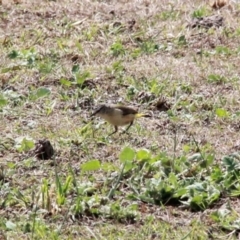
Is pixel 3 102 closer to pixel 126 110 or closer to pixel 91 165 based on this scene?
pixel 126 110

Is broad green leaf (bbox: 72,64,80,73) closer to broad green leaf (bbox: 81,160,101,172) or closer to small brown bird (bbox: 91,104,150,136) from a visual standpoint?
small brown bird (bbox: 91,104,150,136)

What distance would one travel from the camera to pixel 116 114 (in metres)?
7.06

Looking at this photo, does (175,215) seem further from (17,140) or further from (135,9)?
(135,9)

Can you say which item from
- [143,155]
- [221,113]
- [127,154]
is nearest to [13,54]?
[221,113]

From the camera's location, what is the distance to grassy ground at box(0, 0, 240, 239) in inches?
220

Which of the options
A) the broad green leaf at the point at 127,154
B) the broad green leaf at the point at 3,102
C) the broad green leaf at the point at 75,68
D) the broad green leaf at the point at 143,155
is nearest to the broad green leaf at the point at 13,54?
the broad green leaf at the point at 75,68

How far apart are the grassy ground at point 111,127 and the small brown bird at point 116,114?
13 centimetres

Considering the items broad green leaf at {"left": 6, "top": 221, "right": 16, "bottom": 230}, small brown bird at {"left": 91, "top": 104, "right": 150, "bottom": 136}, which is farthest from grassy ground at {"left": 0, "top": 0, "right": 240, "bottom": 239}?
small brown bird at {"left": 91, "top": 104, "right": 150, "bottom": 136}

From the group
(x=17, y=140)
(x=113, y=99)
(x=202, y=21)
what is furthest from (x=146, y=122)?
(x=202, y=21)

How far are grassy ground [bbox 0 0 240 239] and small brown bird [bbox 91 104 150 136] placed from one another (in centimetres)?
13

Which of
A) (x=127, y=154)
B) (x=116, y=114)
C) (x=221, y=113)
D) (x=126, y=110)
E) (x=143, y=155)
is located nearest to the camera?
(x=127, y=154)

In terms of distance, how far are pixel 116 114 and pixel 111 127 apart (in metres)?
0.31

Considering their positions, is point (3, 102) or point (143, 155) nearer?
point (143, 155)

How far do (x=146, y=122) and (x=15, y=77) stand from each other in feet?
5.43
